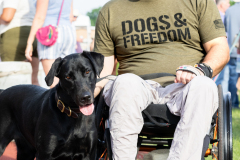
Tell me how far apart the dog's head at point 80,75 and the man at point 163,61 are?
6.1 inches

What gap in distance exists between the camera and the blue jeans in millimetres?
6734

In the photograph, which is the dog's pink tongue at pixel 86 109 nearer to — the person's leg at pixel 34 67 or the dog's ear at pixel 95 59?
the dog's ear at pixel 95 59

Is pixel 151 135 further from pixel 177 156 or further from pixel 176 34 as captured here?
pixel 176 34

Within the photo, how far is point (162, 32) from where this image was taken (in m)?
3.01

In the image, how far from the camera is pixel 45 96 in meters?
2.95

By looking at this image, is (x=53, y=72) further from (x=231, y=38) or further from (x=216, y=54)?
(x=231, y=38)

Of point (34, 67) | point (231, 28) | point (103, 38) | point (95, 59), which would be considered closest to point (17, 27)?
point (34, 67)

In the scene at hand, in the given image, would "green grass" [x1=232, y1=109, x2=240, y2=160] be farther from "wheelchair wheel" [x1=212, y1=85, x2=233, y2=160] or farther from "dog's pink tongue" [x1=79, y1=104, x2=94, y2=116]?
"dog's pink tongue" [x1=79, y1=104, x2=94, y2=116]

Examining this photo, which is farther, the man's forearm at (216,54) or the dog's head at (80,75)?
the man's forearm at (216,54)

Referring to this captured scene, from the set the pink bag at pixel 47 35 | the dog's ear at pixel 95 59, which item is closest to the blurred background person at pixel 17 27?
the pink bag at pixel 47 35

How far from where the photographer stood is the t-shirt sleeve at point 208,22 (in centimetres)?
295

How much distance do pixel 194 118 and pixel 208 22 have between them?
3.68ft

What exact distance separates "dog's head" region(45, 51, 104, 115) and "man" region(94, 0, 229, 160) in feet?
0.51

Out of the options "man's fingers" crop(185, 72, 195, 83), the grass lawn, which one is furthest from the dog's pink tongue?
the grass lawn
